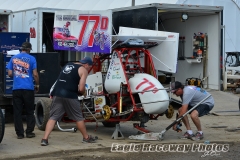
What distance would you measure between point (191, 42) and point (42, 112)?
8.38m

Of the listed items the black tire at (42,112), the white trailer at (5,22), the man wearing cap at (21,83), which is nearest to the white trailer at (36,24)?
the white trailer at (5,22)

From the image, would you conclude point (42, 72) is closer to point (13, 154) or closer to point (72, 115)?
point (72, 115)

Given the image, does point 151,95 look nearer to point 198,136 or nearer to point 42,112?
point 198,136

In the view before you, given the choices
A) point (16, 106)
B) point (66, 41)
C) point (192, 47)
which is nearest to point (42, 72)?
point (66, 41)

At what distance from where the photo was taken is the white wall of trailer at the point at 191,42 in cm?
1784

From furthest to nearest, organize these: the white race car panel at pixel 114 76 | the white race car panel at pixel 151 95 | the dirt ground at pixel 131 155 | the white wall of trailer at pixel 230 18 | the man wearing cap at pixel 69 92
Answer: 1. the white wall of trailer at pixel 230 18
2. the white race car panel at pixel 114 76
3. the white race car panel at pixel 151 95
4. the man wearing cap at pixel 69 92
5. the dirt ground at pixel 131 155

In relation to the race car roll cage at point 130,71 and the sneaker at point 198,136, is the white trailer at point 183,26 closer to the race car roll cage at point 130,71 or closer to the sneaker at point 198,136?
the race car roll cage at point 130,71

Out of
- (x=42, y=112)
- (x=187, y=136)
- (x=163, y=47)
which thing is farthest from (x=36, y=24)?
(x=187, y=136)

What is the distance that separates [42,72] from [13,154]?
169 inches

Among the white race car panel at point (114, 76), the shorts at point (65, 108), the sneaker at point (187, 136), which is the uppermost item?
the white race car panel at point (114, 76)

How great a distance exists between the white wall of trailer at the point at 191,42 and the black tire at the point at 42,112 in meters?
7.64

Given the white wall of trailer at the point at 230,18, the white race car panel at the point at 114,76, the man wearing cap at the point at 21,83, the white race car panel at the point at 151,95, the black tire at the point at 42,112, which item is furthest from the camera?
the white wall of trailer at the point at 230,18

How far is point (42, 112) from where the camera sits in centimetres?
1184

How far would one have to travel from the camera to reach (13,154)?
8.88 meters
